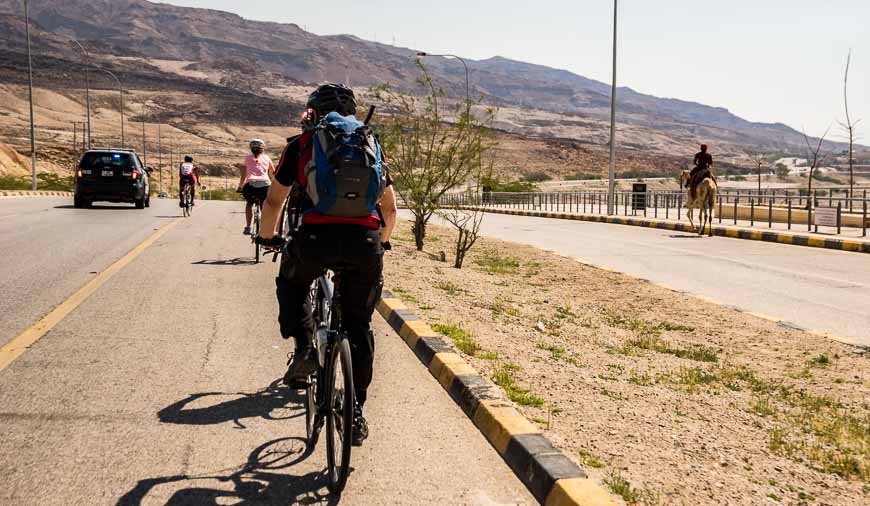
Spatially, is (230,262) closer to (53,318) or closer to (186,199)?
(53,318)

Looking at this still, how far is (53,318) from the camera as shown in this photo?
866 centimetres

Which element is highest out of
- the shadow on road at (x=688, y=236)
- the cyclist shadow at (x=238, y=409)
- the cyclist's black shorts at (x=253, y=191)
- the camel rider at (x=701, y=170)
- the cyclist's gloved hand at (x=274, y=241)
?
the camel rider at (x=701, y=170)


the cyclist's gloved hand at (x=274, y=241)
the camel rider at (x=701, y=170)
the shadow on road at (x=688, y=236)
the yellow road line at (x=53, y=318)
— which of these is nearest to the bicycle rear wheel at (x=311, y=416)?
the cyclist's gloved hand at (x=274, y=241)

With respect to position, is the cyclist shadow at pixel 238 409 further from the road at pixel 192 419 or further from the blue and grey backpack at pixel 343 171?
the blue and grey backpack at pixel 343 171

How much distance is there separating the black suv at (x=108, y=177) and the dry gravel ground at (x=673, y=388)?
19118 mm

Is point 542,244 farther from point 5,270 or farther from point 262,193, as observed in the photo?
point 5,270

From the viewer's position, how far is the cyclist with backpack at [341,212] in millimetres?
4234

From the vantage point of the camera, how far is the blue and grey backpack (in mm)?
4203

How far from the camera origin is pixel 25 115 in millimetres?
138500

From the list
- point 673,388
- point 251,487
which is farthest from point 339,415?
point 673,388

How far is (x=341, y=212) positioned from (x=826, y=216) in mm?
22321

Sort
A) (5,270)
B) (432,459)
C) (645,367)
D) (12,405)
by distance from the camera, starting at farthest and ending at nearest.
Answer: (5,270) → (645,367) → (12,405) → (432,459)

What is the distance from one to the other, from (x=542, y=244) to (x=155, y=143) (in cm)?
12148

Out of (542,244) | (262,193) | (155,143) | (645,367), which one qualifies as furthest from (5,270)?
(155,143)
